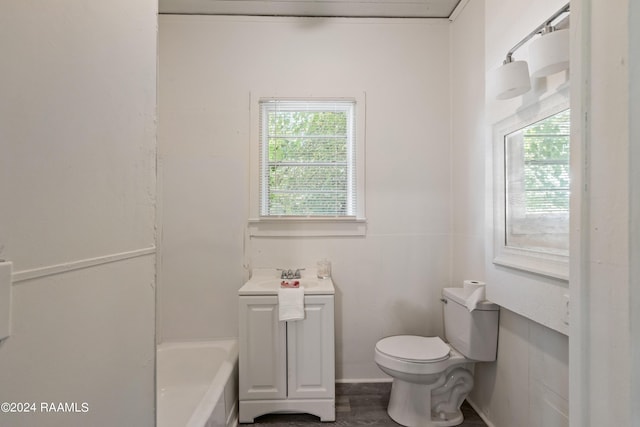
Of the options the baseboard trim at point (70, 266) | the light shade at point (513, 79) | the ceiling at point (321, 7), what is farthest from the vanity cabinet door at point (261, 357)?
the ceiling at point (321, 7)

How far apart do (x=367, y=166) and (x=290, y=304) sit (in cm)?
118

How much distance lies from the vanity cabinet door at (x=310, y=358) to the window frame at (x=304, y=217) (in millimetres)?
614

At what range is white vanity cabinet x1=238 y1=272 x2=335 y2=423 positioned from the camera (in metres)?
1.89

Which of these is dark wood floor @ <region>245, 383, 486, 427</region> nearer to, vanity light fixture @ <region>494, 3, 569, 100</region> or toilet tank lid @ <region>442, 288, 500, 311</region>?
toilet tank lid @ <region>442, 288, 500, 311</region>

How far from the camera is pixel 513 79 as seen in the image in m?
1.30

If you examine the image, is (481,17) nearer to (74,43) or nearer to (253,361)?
(74,43)

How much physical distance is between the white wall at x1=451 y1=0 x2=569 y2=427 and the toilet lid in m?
0.33

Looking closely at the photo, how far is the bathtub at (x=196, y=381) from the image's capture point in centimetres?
166

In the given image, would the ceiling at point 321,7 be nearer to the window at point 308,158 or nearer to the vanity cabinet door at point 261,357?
the window at point 308,158

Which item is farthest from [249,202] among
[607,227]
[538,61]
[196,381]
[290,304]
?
[607,227]

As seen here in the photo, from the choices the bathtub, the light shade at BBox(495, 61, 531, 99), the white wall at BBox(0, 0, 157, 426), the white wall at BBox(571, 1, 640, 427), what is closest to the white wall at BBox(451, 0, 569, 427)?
the light shade at BBox(495, 61, 531, 99)

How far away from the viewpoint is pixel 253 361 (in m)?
1.88

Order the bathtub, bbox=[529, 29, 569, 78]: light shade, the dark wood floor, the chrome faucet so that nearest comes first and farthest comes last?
1. bbox=[529, 29, 569, 78]: light shade
2. the bathtub
3. the dark wood floor
4. the chrome faucet

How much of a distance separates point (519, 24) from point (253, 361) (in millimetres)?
2255
